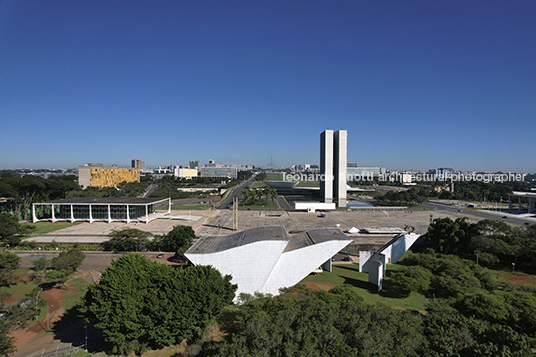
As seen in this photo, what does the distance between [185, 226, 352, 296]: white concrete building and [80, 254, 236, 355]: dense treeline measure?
2.83m

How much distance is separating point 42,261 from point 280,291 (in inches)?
644

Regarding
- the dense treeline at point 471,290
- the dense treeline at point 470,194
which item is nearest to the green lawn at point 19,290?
the dense treeline at point 471,290

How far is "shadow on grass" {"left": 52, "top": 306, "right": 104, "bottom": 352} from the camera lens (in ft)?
38.6

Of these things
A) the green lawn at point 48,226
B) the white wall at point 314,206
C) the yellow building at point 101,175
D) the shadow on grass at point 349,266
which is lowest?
the shadow on grass at point 349,266

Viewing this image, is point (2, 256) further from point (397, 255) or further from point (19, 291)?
point (397, 255)

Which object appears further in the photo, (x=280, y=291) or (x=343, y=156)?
(x=343, y=156)

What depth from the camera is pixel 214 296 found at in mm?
11664

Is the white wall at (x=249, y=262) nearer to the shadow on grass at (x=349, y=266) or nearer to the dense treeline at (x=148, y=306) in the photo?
the dense treeline at (x=148, y=306)

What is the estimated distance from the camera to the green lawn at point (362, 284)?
1548 cm

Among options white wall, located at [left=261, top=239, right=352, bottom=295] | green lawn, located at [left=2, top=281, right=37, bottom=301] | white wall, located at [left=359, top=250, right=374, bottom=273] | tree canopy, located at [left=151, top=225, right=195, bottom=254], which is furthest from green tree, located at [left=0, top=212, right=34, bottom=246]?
white wall, located at [left=359, top=250, right=374, bottom=273]

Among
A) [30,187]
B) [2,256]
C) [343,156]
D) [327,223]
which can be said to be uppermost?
[343,156]

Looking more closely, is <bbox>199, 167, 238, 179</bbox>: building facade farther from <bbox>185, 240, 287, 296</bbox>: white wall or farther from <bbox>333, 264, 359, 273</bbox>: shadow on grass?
<bbox>185, 240, 287, 296</bbox>: white wall

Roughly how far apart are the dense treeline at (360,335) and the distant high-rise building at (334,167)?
1651 inches

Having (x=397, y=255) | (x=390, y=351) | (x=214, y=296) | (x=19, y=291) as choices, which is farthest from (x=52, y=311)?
(x=397, y=255)
